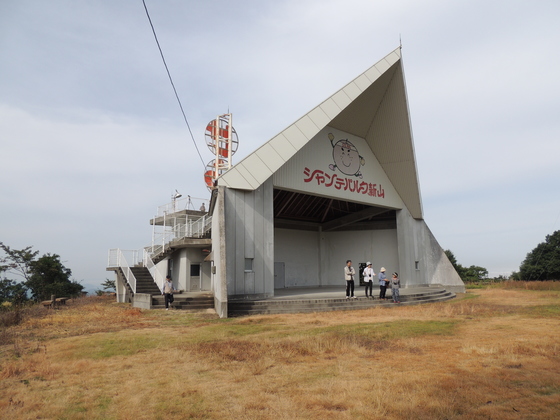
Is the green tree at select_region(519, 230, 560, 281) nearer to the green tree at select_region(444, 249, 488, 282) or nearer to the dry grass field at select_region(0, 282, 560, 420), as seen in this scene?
the green tree at select_region(444, 249, 488, 282)

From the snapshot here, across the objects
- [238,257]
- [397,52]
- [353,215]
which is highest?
[397,52]

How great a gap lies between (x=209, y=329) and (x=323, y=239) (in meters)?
18.1

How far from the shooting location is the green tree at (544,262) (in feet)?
92.9

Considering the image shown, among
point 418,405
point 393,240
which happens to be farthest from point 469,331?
point 393,240

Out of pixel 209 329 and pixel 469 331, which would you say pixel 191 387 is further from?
pixel 469 331

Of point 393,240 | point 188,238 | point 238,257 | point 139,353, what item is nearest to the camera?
point 139,353

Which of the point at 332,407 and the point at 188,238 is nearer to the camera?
the point at 332,407

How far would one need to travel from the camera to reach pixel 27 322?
12.0 meters

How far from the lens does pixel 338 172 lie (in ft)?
63.6

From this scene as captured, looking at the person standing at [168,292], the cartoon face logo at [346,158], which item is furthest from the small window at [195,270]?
the cartoon face logo at [346,158]

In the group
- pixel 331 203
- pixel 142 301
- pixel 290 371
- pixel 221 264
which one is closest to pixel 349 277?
pixel 221 264

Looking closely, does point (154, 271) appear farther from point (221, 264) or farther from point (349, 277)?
point (349, 277)

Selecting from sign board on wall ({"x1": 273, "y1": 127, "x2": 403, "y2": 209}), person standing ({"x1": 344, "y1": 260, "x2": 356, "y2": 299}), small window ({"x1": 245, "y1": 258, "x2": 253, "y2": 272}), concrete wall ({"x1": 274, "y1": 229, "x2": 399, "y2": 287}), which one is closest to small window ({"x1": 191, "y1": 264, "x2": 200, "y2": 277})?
concrete wall ({"x1": 274, "y1": 229, "x2": 399, "y2": 287})

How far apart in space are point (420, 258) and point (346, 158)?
8.00 meters
